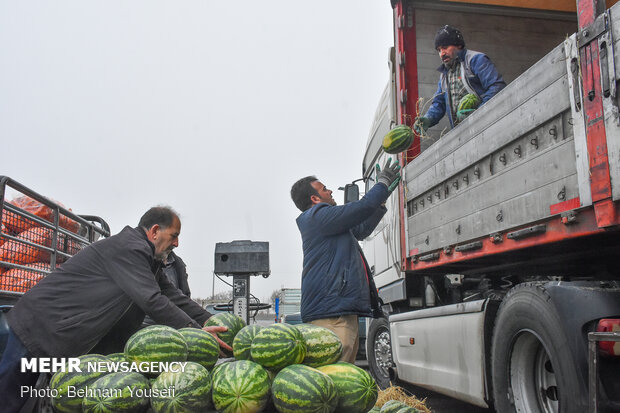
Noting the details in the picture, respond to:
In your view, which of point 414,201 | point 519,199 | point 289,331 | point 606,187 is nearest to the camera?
point 289,331

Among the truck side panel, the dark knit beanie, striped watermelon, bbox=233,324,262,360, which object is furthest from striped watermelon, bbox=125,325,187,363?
the dark knit beanie

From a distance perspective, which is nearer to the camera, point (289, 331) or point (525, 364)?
point (289, 331)

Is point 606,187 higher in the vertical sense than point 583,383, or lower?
higher

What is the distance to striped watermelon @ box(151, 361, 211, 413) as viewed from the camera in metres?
1.82

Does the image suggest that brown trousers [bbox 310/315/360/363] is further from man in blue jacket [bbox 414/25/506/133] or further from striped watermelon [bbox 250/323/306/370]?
striped watermelon [bbox 250/323/306/370]

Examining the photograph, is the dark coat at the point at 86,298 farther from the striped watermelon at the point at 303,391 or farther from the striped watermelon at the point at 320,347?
the striped watermelon at the point at 303,391

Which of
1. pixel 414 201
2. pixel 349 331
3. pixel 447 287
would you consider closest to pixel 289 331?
pixel 349 331

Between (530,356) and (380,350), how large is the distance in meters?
3.86

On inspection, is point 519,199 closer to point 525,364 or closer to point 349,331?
point 525,364

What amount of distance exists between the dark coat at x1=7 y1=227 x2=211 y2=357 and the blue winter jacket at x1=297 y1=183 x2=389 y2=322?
1570 millimetres

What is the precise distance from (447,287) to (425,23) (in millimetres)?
2960

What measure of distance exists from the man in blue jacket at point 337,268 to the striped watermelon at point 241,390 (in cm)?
243

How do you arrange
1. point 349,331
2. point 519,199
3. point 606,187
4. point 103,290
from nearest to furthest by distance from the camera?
point 606,187, point 103,290, point 519,199, point 349,331

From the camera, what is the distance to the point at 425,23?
6082 millimetres
